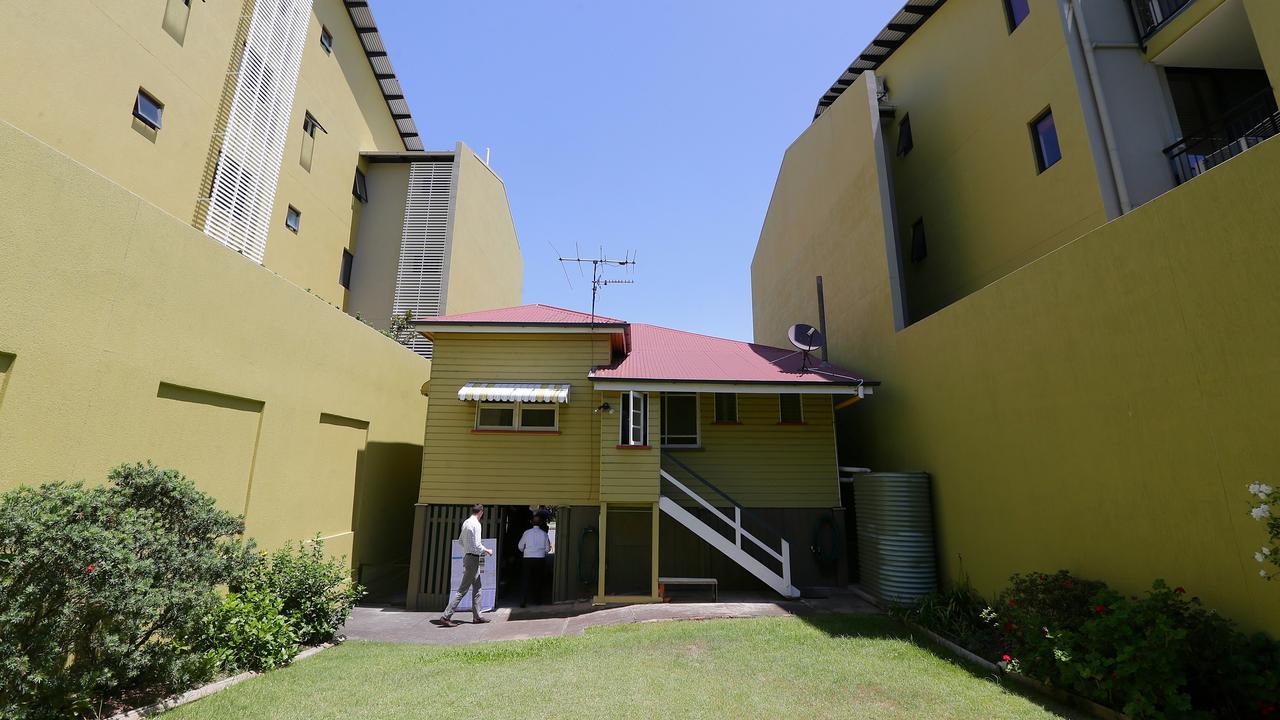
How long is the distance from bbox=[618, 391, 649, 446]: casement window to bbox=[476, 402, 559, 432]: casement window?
1492mm

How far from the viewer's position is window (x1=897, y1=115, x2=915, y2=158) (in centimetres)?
1564

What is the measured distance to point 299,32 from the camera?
592 inches

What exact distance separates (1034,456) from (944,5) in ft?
43.0

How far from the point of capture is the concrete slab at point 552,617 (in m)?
8.96

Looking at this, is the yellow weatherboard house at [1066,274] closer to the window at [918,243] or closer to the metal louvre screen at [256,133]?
the window at [918,243]

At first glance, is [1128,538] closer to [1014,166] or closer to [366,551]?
[1014,166]

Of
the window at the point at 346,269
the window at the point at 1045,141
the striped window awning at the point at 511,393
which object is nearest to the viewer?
the window at the point at 1045,141

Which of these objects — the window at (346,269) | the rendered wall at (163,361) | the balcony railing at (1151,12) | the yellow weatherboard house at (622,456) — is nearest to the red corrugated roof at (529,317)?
the yellow weatherboard house at (622,456)

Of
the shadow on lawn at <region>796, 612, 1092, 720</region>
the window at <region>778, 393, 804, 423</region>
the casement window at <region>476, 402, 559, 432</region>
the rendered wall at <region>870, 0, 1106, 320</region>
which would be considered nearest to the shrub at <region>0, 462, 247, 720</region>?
the casement window at <region>476, 402, 559, 432</region>

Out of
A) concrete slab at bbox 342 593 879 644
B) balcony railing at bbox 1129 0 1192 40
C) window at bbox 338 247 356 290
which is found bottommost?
concrete slab at bbox 342 593 879 644

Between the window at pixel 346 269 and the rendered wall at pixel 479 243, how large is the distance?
331 centimetres

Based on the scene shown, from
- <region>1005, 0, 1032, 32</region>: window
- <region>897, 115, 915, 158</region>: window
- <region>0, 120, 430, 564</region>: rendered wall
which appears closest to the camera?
<region>0, 120, 430, 564</region>: rendered wall

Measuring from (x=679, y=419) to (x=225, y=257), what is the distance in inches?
353

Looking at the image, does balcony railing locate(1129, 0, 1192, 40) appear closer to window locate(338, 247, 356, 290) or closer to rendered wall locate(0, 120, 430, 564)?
rendered wall locate(0, 120, 430, 564)
